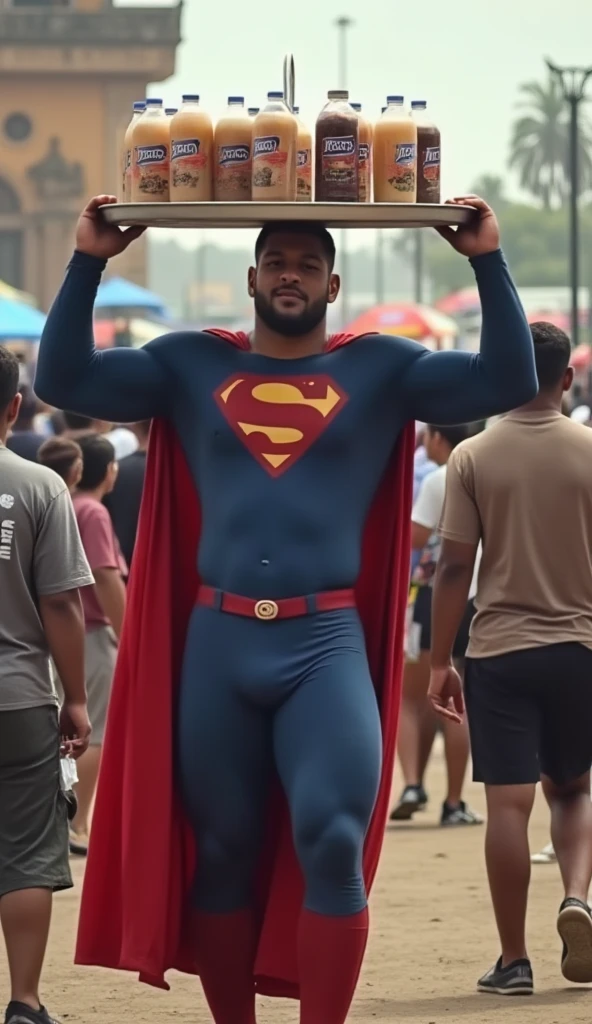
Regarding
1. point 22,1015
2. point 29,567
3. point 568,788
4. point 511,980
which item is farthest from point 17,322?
point 22,1015

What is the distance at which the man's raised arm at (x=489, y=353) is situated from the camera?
19.1 feet

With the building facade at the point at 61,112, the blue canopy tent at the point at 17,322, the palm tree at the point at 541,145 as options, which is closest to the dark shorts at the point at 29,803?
the blue canopy tent at the point at 17,322

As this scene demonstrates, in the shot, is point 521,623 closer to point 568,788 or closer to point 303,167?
point 568,788

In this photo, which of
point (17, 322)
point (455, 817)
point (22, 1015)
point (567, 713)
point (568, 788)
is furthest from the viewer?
point (17, 322)

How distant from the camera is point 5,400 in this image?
673 centimetres

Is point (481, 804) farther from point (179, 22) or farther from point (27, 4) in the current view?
point (27, 4)

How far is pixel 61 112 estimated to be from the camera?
61.1 metres

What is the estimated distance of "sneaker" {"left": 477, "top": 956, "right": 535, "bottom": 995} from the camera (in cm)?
732

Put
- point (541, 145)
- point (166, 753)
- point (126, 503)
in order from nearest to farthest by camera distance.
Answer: point (166, 753) < point (126, 503) < point (541, 145)

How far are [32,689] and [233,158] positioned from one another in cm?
164

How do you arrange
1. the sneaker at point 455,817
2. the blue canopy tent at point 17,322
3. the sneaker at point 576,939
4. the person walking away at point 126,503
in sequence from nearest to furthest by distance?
the sneaker at point 576,939
the person walking away at point 126,503
the sneaker at point 455,817
the blue canopy tent at point 17,322

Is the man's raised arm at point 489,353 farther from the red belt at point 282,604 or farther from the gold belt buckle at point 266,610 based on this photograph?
the gold belt buckle at point 266,610

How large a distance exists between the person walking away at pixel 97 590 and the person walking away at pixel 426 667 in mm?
1478

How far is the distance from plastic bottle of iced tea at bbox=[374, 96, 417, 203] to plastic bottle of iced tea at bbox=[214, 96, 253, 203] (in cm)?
30
